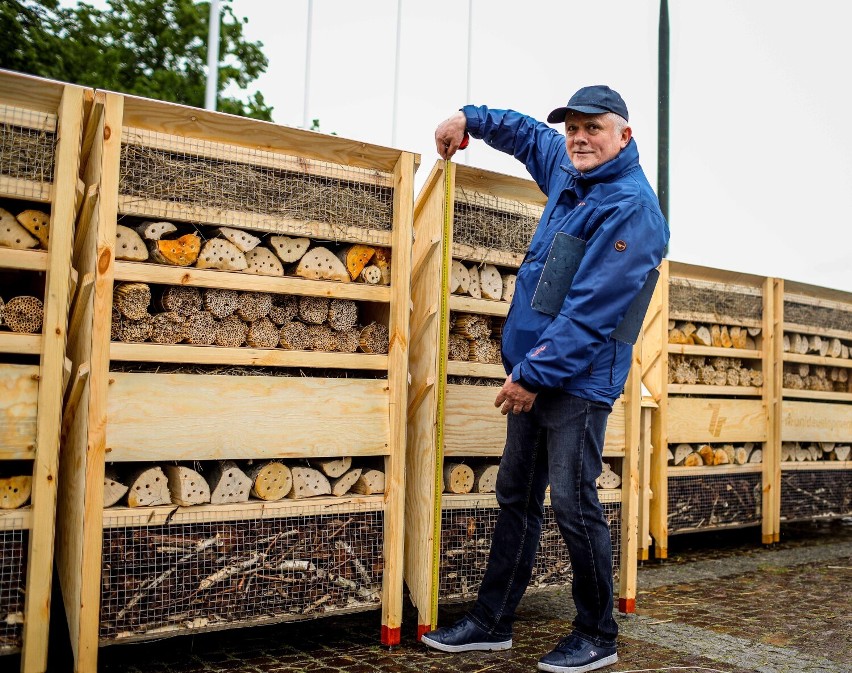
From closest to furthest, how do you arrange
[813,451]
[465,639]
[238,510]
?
[238,510] → [465,639] → [813,451]

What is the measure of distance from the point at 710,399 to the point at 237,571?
4.92 metres

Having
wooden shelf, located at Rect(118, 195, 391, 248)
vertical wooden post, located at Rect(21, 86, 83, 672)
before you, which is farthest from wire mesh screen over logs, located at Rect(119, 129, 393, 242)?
vertical wooden post, located at Rect(21, 86, 83, 672)

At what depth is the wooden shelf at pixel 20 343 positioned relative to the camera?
3.32m

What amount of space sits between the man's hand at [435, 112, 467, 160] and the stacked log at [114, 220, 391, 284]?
0.60 m

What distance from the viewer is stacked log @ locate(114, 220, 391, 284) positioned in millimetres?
3459

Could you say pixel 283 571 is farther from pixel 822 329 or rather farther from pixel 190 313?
pixel 822 329

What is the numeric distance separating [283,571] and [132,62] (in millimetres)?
22925

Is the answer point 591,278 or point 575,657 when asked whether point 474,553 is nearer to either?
point 575,657

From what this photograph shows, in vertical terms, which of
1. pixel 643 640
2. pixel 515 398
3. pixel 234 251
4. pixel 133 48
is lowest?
pixel 643 640

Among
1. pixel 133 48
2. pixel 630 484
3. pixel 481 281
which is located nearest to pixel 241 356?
pixel 481 281

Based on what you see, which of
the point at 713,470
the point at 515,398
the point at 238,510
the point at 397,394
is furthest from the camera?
the point at 713,470

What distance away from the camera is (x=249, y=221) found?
12.6 ft

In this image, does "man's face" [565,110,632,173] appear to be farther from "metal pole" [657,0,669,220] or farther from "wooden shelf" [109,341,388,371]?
"metal pole" [657,0,669,220]

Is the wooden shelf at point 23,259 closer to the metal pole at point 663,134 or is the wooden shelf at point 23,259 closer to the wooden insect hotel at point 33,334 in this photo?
the wooden insect hotel at point 33,334
